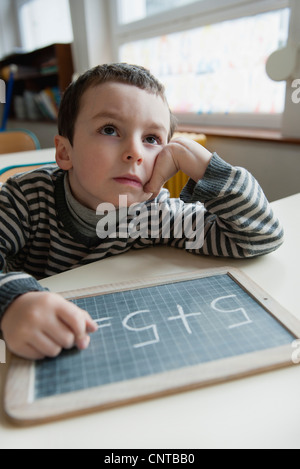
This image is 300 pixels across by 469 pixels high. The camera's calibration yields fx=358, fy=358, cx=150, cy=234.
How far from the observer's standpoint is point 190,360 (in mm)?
344

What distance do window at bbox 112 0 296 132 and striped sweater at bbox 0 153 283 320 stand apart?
89cm

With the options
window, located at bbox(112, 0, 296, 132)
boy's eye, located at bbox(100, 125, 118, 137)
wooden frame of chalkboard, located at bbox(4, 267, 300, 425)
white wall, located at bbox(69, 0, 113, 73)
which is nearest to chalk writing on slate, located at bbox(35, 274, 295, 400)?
wooden frame of chalkboard, located at bbox(4, 267, 300, 425)

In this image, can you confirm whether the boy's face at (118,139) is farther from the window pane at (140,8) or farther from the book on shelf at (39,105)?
the book on shelf at (39,105)

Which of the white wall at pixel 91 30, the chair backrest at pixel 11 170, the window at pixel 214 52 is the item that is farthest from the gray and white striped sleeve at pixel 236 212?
the white wall at pixel 91 30

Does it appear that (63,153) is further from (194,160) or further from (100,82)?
(194,160)

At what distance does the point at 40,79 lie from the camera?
3.46m

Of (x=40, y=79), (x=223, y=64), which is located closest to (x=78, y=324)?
(x=223, y=64)

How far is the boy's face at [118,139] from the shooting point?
604mm

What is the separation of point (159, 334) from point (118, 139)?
0.36 metres

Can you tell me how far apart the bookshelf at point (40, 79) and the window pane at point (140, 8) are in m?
0.59

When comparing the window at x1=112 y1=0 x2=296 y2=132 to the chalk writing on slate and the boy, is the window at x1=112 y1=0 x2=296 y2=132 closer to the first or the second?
the boy

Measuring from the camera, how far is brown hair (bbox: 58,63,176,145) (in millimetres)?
645

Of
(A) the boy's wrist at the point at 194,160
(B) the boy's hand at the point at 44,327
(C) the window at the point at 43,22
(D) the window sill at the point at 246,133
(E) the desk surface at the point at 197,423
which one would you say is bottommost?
(E) the desk surface at the point at 197,423

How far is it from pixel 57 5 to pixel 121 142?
3.20 metres
